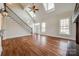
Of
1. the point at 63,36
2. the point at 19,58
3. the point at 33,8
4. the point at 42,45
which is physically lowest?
the point at 19,58

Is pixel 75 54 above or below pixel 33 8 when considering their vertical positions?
below

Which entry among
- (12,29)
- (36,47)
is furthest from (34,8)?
(36,47)

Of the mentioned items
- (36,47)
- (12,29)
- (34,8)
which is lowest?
(36,47)

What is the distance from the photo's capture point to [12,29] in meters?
1.94

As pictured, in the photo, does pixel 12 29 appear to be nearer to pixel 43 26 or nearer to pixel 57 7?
pixel 43 26

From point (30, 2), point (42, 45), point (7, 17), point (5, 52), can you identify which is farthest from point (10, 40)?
point (30, 2)

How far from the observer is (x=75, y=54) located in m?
1.92

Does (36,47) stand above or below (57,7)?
below

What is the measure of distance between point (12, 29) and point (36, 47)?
47 cm

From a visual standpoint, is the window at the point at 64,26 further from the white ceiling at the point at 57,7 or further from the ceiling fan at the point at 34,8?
the ceiling fan at the point at 34,8

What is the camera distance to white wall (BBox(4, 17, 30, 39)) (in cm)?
192

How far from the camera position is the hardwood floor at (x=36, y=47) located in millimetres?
1909

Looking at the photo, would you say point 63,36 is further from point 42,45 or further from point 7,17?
point 7,17

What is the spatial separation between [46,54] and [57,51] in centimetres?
18
